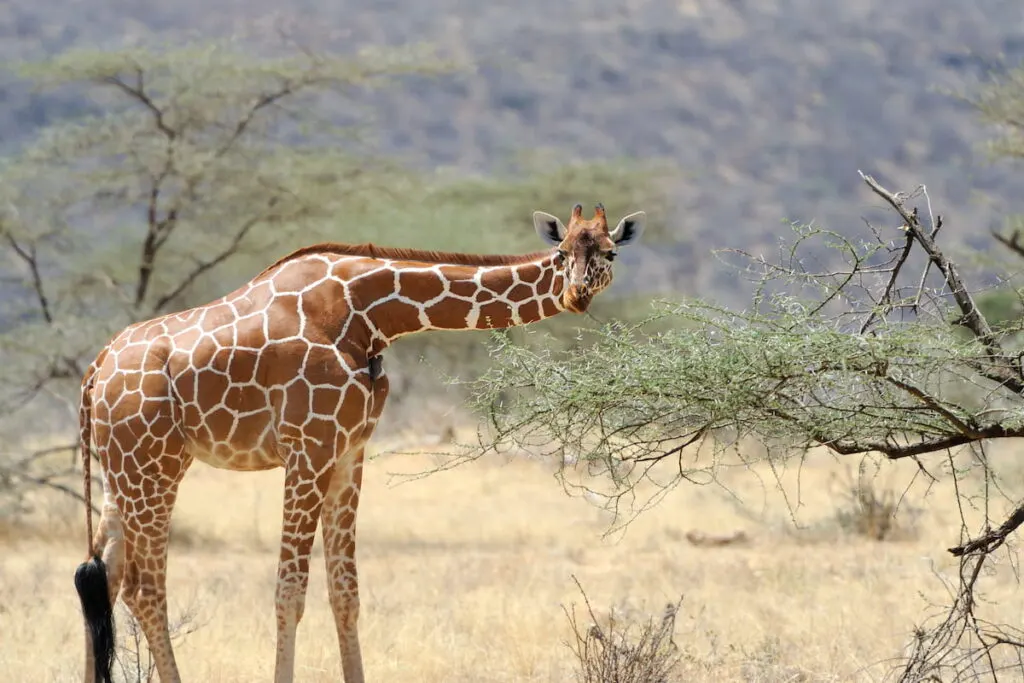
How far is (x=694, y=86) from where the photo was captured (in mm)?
55688

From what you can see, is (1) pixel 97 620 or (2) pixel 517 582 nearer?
(1) pixel 97 620

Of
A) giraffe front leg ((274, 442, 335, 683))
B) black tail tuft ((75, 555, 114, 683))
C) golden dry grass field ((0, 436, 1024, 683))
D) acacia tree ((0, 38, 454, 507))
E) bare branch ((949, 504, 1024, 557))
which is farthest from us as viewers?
acacia tree ((0, 38, 454, 507))

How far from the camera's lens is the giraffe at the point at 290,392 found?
6398mm

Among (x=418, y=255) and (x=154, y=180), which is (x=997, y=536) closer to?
(x=418, y=255)

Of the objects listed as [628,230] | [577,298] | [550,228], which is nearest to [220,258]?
[550,228]

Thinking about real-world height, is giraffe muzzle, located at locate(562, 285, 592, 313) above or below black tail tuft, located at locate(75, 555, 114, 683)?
above

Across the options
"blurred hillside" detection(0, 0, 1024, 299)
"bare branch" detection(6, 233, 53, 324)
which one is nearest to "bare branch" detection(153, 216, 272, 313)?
"bare branch" detection(6, 233, 53, 324)

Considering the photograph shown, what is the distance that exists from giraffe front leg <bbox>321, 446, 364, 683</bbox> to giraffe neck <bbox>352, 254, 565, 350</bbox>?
2.03ft

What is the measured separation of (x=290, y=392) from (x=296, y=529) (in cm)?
60

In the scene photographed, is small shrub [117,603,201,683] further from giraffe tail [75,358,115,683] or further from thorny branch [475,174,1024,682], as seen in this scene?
thorny branch [475,174,1024,682]

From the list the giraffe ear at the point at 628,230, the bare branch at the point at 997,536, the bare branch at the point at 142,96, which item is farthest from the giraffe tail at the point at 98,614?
the bare branch at the point at 142,96

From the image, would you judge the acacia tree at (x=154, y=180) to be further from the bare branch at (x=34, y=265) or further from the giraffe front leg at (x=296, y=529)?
the giraffe front leg at (x=296, y=529)

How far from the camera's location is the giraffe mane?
6734 millimetres

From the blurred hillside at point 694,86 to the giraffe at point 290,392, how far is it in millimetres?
39338
